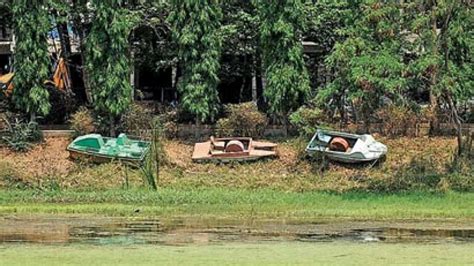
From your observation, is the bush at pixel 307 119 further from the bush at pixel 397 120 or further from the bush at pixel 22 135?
the bush at pixel 22 135

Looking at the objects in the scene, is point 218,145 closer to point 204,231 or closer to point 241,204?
point 241,204

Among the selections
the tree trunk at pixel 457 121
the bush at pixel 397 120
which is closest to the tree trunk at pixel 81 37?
the bush at pixel 397 120

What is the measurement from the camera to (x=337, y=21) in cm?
3428

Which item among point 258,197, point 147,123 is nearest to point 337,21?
point 147,123

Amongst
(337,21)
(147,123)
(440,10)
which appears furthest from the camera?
(337,21)

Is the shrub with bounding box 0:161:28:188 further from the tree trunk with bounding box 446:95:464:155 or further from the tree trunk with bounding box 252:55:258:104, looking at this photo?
the tree trunk with bounding box 446:95:464:155

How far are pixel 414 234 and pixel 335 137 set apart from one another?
31.2 ft

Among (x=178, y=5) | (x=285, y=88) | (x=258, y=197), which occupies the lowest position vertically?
(x=258, y=197)

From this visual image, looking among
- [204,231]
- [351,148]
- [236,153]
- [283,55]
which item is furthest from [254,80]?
[204,231]

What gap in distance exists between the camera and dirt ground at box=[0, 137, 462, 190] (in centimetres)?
2811

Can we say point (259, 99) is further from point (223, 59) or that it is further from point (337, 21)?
point (337, 21)

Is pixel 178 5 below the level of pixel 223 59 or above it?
above

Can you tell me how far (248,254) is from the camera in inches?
634

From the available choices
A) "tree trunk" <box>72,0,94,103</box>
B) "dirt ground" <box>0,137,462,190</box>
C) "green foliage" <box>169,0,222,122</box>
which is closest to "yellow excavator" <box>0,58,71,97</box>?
"tree trunk" <box>72,0,94,103</box>
